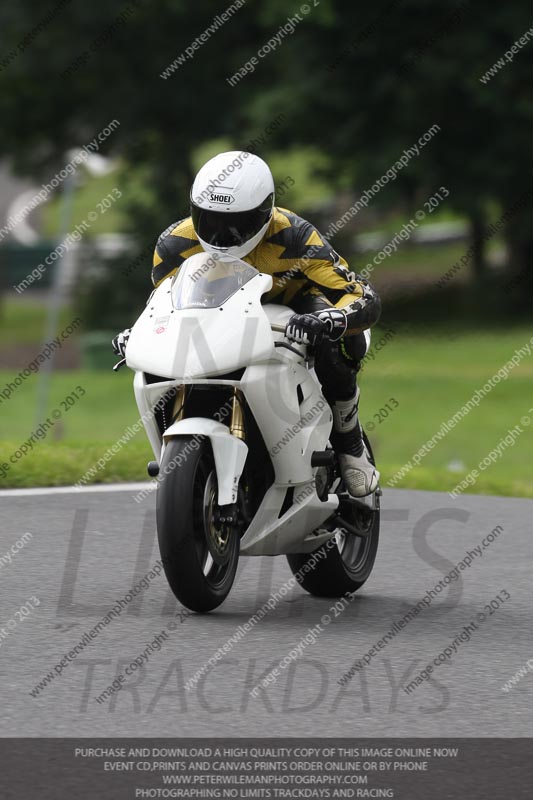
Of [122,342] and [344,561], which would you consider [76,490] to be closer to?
[344,561]

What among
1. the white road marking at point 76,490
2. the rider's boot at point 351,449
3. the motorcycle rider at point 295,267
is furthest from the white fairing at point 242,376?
the white road marking at point 76,490

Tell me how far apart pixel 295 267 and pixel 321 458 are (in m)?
0.77

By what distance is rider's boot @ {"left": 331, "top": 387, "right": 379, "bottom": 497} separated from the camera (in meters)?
7.16

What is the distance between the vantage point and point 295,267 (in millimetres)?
6875

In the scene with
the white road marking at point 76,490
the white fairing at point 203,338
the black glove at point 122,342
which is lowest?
the white road marking at point 76,490

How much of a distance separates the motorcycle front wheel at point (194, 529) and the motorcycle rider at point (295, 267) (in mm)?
635

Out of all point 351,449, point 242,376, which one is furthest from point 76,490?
point 242,376

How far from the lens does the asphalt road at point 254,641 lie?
5.27 m

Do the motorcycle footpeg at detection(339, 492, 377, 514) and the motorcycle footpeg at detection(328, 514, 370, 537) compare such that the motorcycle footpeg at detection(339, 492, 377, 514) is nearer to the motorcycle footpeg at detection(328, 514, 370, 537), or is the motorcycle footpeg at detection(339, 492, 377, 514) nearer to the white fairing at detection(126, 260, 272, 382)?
the motorcycle footpeg at detection(328, 514, 370, 537)
